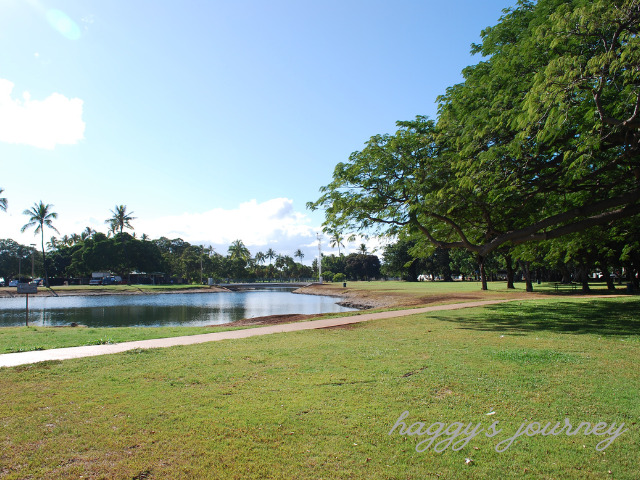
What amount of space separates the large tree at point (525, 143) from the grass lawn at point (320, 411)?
5.12m

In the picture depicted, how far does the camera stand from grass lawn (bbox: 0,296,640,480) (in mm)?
3934

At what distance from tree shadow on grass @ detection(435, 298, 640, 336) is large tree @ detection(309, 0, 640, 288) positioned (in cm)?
264

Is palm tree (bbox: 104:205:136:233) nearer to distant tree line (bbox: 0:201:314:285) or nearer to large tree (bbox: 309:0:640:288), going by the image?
distant tree line (bbox: 0:201:314:285)

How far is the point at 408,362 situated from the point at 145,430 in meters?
4.87

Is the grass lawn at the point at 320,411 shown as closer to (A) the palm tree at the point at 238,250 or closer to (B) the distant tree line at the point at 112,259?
(B) the distant tree line at the point at 112,259

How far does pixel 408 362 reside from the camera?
797cm

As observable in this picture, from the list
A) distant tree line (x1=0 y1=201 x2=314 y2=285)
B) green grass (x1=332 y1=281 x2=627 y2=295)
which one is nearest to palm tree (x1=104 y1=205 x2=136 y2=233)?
distant tree line (x1=0 y1=201 x2=314 y2=285)

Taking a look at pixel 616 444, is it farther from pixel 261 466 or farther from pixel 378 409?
pixel 261 466

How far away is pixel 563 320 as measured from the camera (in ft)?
48.4

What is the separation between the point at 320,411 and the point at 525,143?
10101 millimetres

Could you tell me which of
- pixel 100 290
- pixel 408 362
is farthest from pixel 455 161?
pixel 100 290

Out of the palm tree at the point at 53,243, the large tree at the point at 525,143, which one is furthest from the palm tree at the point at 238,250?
the large tree at the point at 525,143

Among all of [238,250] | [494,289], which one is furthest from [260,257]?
[494,289]

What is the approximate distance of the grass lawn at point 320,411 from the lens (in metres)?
3.93
